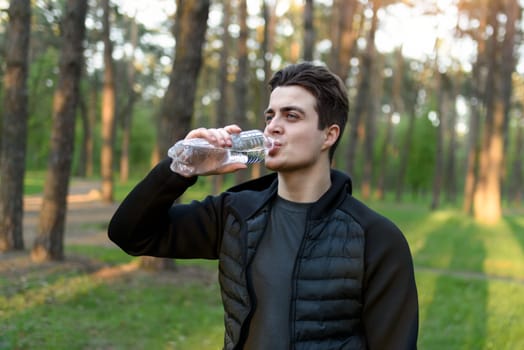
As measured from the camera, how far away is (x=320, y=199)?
2.80 m

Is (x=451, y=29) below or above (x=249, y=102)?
above

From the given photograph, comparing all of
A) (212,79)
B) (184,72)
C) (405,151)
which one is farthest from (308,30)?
(212,79)

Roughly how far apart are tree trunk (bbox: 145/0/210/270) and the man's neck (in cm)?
736

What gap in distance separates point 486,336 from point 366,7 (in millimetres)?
19918

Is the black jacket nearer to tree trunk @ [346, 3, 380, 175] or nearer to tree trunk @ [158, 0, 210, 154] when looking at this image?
tree trunk @ [158, 0, 210, 154]

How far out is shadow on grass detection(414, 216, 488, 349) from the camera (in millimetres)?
7676

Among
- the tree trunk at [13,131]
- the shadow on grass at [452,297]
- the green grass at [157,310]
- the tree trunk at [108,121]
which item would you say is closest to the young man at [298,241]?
the green grass at [157,310]

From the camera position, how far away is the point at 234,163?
8.57 feet

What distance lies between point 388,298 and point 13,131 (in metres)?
9.96

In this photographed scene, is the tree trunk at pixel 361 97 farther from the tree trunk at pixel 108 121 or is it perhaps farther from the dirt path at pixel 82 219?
the tree trunk at pixel 108 121

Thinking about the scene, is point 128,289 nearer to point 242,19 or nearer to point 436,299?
point 436,299

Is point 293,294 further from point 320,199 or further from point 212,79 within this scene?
point 212,79

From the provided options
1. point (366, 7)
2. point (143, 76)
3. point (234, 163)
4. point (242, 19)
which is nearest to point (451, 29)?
point (366, 7)

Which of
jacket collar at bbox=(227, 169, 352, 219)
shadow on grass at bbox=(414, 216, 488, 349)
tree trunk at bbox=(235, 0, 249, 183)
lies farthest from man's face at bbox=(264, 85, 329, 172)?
tree trunk at bbox=(235, 0, 249, 183)
